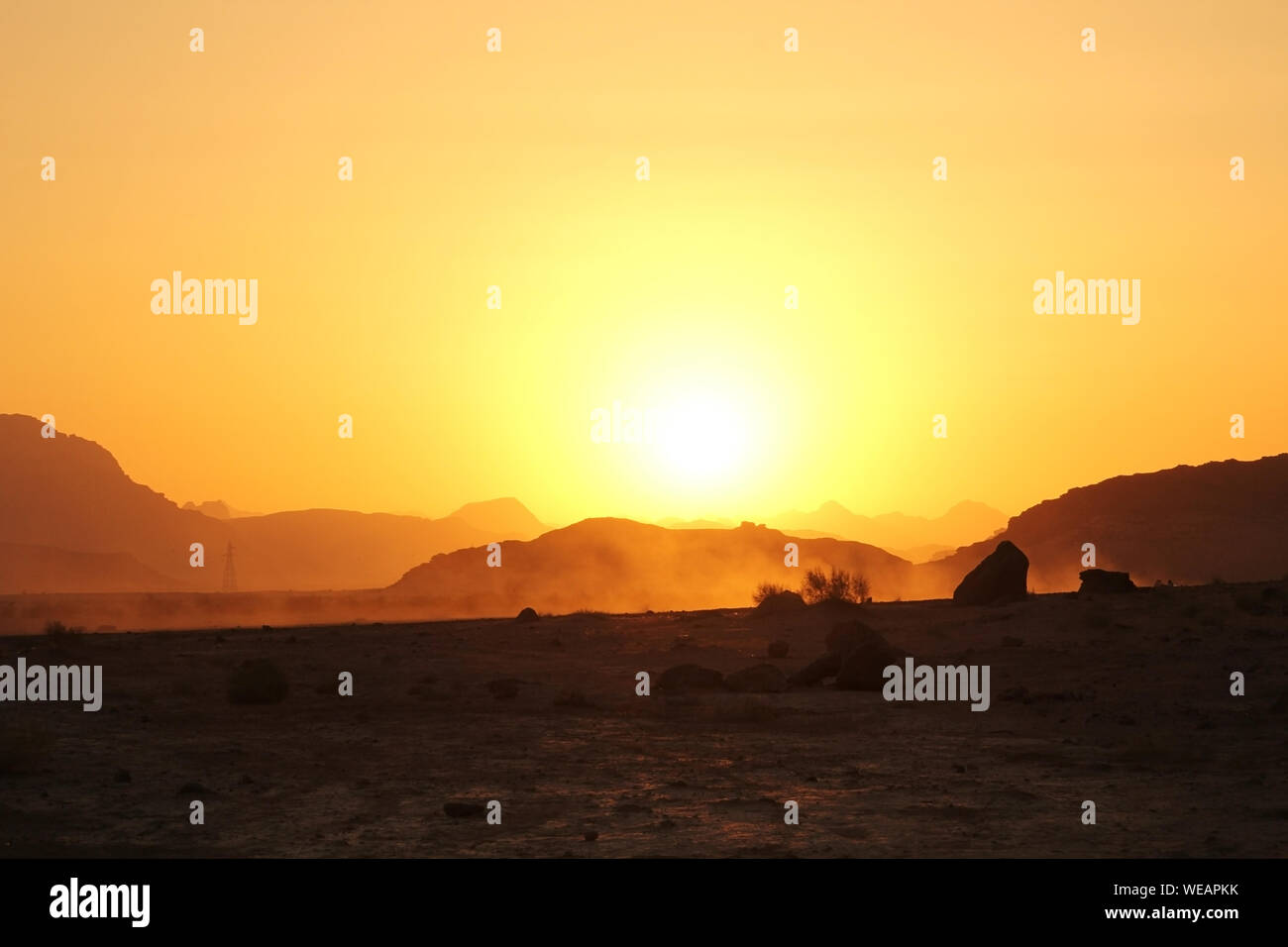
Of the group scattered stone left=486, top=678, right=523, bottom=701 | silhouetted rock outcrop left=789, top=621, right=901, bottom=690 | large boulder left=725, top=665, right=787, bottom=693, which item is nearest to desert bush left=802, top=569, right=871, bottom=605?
silhouetted rock outcrop left=789, top=621, right=901, bottom=690

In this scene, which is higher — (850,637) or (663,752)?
(850,637)

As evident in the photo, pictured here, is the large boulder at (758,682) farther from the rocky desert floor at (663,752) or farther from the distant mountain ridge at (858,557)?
the distant mountain ridge at (858,557)

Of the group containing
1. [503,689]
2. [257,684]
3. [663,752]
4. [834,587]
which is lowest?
[663,752]

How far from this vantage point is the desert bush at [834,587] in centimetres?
4838

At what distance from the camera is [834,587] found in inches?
1896

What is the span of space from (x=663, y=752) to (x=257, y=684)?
31.0 feet

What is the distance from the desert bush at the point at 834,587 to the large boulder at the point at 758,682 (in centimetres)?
1863

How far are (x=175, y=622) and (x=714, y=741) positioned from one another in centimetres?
8172

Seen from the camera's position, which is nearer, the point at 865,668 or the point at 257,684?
the point at 257,684

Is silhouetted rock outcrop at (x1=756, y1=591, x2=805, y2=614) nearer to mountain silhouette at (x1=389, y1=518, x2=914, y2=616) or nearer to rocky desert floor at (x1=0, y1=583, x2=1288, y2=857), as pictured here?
rocky desert floor at (x1=0, y1=583, x2=1288, y2=857)

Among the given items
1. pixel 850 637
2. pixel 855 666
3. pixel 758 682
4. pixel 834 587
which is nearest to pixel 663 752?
pixel 758 682

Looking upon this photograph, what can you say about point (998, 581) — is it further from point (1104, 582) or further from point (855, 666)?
point (855, 666)
